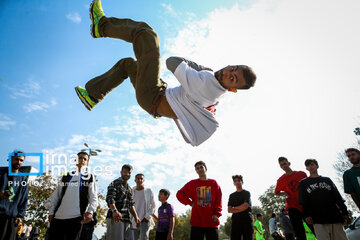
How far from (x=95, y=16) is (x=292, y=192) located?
5746 mm

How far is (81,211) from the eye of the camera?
4.22m

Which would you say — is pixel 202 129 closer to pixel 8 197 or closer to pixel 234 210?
pixel 234 210

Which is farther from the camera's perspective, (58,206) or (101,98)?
(58,206)

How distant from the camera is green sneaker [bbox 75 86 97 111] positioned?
3834mm

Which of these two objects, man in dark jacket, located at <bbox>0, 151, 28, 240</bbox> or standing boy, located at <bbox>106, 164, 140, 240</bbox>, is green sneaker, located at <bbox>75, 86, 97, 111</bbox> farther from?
man in dark jacket, located at <bbox>0, 151, 28, 240</bbox>

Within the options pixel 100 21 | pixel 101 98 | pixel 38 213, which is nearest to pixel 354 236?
pixel 101 98

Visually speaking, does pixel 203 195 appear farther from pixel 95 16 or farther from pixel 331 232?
pixel 95 16

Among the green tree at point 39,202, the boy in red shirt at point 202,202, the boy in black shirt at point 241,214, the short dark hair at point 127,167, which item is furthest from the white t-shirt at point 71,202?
the green tree at point 39,202

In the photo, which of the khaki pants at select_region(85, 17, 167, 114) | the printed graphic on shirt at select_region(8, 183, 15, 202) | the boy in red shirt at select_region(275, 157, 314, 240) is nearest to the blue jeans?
the printed graphic on shirt at select_region(8, 183, 15, 202)

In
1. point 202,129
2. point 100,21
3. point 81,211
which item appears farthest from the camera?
point 81,211

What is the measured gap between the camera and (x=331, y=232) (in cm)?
448

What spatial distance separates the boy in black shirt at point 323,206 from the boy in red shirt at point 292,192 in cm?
48

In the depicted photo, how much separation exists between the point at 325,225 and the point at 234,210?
1.90 m

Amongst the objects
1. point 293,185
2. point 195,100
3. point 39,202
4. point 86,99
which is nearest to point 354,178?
point 293,185
